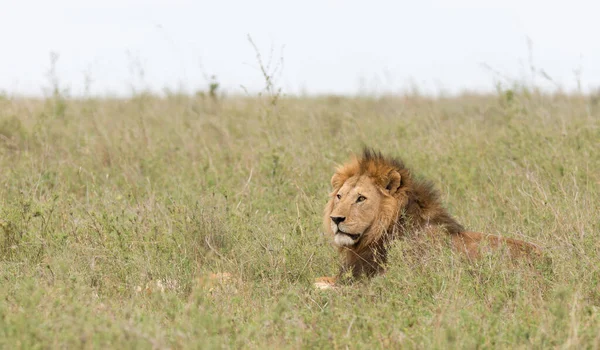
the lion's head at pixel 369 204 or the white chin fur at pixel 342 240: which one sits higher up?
the lion's head at pixel 369 204

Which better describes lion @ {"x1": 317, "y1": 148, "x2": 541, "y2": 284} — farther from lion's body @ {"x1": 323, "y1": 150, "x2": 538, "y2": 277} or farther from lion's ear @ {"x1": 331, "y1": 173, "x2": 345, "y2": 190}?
lion's ear @ {"x1": 331, "y1": 173, "x2": 345, "y2": 190}

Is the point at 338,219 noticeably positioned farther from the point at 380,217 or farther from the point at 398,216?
the point at 398,216

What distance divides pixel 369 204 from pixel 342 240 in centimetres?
31

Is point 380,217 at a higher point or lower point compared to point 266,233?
higher

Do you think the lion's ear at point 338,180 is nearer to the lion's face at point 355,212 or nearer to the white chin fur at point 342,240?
the lion's face at point 355,212

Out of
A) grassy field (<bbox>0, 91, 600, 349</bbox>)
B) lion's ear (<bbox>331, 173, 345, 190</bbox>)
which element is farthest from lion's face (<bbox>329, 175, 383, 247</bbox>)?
grassy field (<bbox>0, 91, 600, 349</bbox>)

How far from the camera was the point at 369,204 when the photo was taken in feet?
18.8

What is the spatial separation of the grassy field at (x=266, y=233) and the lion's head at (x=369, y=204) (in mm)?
337

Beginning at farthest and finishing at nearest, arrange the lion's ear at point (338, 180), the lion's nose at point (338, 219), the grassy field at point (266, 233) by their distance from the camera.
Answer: the lion's ear at point (338, 180) < the lion's nose at point (338, 219) < the grassy field at point (266, 233)

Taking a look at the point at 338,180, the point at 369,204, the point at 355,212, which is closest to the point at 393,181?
the point at 369,204

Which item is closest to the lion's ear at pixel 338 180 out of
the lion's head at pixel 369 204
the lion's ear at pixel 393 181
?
the lion's head at pixel 369 204

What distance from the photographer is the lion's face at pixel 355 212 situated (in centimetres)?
566

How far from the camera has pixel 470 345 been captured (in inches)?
151

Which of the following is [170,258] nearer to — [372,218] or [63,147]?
[372,218]
